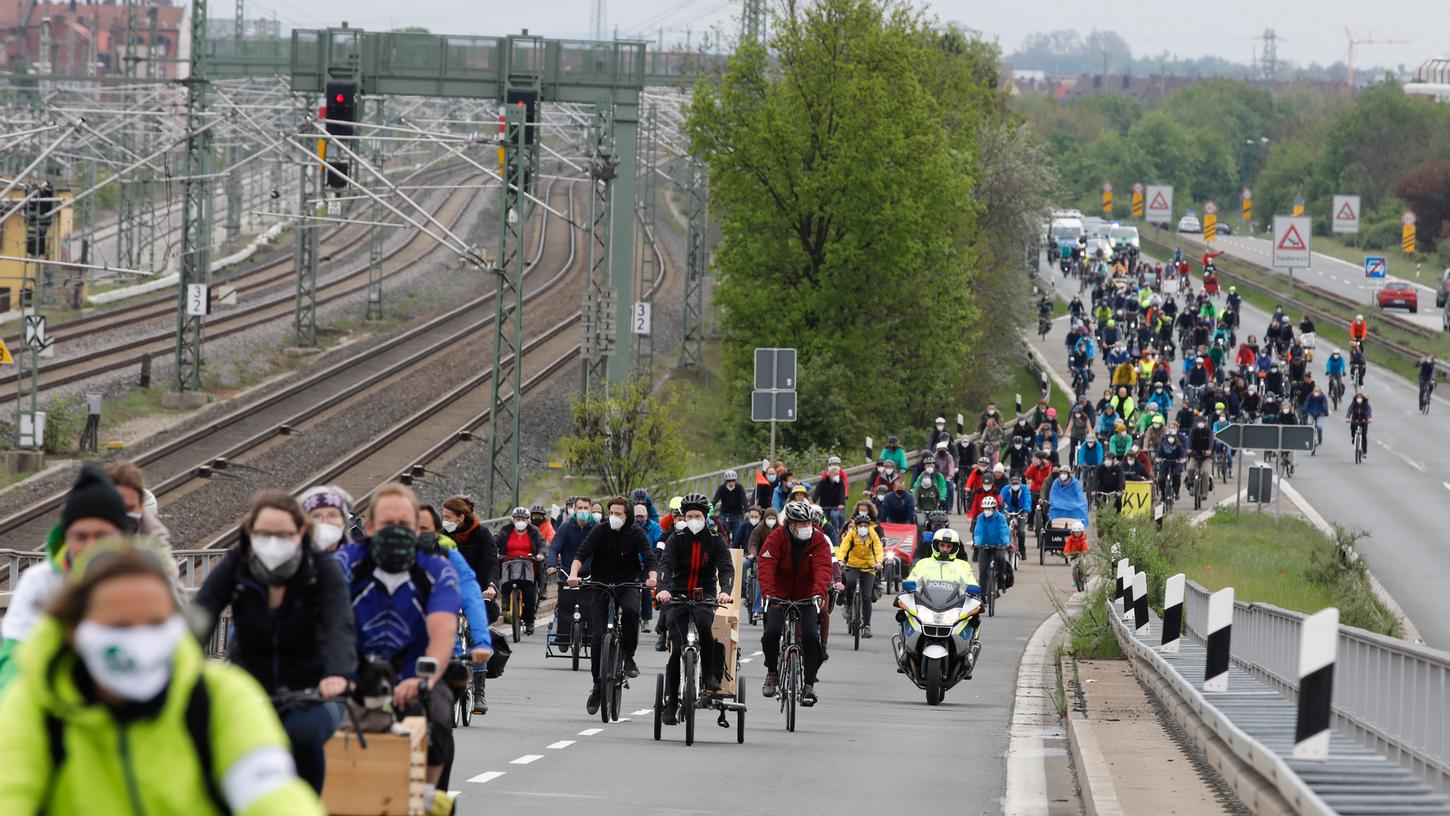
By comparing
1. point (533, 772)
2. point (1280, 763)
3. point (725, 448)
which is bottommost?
point (725, 448)

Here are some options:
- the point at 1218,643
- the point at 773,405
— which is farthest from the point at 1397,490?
the point at 1218,643

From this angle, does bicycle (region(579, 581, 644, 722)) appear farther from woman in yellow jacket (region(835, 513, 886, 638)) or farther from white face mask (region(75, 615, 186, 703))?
white face mask (region(75, 615, 186, 703))

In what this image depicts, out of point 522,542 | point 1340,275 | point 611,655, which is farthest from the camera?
point 1340,275

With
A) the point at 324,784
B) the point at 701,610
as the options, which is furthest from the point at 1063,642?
the point at 324,784

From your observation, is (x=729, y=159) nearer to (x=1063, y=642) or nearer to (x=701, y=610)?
(x=1063, y=642)

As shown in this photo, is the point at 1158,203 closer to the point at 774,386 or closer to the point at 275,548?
the point at 774,386

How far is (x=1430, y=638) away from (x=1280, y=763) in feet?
70.7

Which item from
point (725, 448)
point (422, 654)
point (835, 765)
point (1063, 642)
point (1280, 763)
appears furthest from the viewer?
point (725, 448)

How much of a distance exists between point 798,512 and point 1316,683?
7.96 metres

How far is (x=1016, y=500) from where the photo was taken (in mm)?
36281

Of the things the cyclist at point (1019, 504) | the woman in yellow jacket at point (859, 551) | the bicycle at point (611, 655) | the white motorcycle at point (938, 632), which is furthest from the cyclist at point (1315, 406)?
the bicycle at point (611, 655)

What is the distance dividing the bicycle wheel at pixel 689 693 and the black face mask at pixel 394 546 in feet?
24.7

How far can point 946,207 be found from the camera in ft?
195

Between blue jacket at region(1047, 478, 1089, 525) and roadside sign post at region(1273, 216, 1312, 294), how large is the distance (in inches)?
1843
